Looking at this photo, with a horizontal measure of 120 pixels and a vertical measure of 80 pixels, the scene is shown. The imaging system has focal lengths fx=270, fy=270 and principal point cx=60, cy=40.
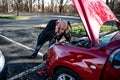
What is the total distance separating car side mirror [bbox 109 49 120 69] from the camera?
12.9 feet

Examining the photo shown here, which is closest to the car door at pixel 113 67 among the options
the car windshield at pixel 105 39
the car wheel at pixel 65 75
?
the car windshield at pixel 105 39

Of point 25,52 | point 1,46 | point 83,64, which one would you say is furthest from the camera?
point 1,46

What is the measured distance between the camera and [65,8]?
53.9 meters

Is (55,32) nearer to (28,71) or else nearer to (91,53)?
(28,71)

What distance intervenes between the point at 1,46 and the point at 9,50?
794mm

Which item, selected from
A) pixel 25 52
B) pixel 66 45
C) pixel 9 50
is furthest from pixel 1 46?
pixel 66 45

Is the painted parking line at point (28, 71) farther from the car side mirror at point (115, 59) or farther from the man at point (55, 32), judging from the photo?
the car side mirror at point (115, 59)

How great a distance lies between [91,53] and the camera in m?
4.32

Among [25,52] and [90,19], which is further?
[25,52]

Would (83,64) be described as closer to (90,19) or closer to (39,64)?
(90,19)

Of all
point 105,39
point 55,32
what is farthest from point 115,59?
point 55,32

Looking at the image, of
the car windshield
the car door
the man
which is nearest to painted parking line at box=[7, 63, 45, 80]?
the man

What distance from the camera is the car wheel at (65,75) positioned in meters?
4.58

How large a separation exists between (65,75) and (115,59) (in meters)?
1.15
